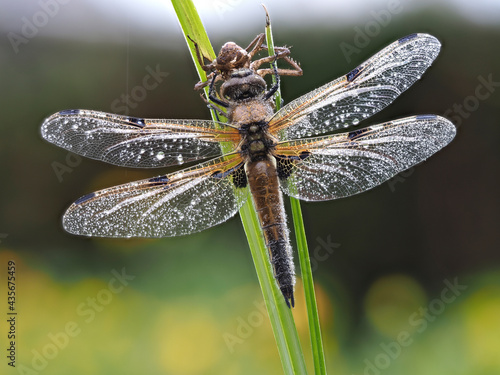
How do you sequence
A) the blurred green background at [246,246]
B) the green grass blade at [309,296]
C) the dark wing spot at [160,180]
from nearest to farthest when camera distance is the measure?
the green grass blade at [309,296] < the dark wing spot at [160,180] < the blurred green background at [246,246]

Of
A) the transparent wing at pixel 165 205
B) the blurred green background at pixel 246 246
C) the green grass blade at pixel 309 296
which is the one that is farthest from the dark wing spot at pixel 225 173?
the blurred green background at pixel 246 246

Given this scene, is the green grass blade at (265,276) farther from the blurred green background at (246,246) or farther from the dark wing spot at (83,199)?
the blurred green background at (246,246)

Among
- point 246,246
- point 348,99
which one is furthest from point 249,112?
point 246,246

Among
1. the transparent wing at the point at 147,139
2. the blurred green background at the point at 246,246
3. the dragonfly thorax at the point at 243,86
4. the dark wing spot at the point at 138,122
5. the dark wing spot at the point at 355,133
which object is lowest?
the blurred green background at the point at 246,246

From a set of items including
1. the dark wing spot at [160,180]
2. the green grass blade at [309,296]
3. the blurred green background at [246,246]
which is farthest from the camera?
the blurred green background at [246,246]

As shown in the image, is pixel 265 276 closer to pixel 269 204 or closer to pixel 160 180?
pixel 269 204

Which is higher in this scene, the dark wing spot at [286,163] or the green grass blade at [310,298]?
the dark wing spot at [286,163]
